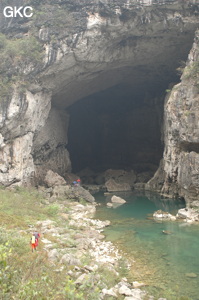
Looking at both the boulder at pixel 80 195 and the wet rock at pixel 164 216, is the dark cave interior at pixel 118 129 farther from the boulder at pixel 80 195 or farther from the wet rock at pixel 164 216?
the wet rock at pixel 164 216

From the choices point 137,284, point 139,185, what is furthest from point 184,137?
point 137,284

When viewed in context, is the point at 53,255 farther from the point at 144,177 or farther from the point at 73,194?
the point at 144,177

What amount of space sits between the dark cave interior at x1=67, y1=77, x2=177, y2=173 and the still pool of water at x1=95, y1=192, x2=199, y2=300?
25111 mm

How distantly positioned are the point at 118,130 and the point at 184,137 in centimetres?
2717

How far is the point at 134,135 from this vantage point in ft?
159

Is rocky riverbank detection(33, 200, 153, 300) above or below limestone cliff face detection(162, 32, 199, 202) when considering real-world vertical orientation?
below

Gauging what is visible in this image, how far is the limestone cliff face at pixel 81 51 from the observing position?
25328 millimetres

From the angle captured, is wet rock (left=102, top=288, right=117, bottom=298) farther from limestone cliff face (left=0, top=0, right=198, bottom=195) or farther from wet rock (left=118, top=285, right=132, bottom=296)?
limestone cliff face (left=0, top=0, right=198, bottom=195)

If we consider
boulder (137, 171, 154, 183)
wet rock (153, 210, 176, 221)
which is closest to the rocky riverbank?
wet rock (153, 210, 176, 221)

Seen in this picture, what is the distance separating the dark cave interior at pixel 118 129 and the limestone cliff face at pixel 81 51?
41.6ft

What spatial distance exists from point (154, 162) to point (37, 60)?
87.1 ft

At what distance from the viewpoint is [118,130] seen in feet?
165

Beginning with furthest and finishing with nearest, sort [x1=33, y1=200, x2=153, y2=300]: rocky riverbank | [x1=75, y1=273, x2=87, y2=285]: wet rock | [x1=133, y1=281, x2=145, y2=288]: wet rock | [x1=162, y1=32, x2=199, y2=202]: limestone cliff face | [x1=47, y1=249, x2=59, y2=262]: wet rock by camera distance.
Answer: [x1=162, y1=32, x2=199, y2=202]: limestone cliff face < [x1=47, y1=249, x2=59, y2=262]: wet rock < [x1=133, y1=281, x2=145, y2=288]: wet rock < [x1=33, y1=200, x2=153, y2=300]: rocky riverbank < [x1=75, y1=273, x2=87, y2=285]: wet rock

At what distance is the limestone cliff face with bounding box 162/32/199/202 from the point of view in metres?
21.8
